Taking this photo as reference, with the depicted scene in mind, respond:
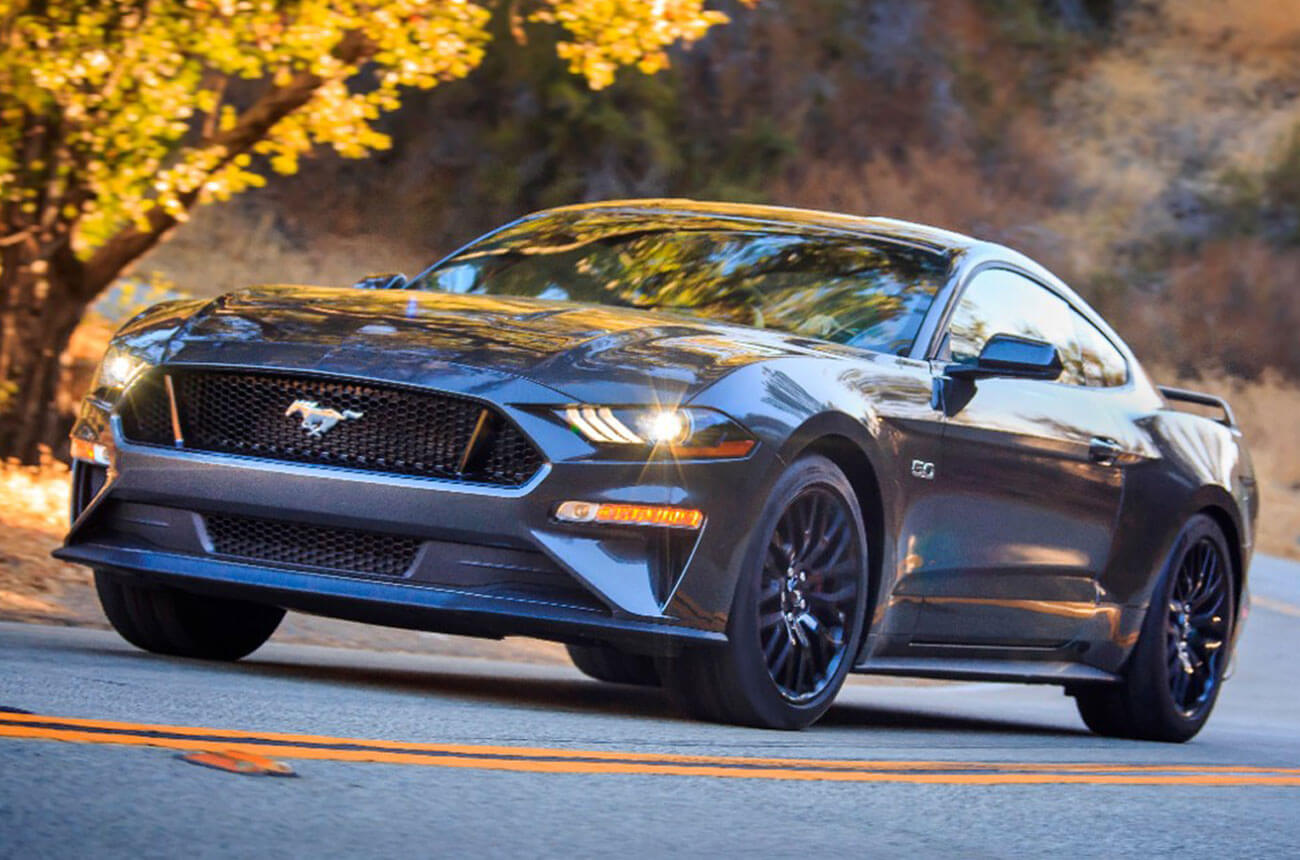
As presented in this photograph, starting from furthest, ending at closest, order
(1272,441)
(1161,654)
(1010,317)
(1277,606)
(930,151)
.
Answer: (930,151) → (1272,441) → (1277,606) → (1161,654) → (1010,317)

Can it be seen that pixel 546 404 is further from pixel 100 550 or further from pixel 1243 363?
pixel 1243 363

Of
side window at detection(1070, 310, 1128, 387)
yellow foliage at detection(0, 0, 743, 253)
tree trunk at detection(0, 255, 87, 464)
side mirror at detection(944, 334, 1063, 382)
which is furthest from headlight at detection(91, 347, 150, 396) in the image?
tree trunk at detection(0, 255, 87, 464)

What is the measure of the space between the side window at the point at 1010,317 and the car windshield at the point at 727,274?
0.17 meters

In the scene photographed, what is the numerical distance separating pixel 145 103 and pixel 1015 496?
668cm

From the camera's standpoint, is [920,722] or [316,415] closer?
[316,415]

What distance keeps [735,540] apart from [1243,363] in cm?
2931

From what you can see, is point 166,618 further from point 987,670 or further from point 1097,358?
point 1097,358

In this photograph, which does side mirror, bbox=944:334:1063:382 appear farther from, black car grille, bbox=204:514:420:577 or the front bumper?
black car grille, bbox=204:514:420:577

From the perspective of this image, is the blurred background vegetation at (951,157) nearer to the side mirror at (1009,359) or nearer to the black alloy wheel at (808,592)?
the side mirror at (1009,359)

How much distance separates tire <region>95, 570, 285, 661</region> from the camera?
7000 mm

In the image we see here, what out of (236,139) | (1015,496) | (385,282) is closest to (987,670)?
(1015,496)

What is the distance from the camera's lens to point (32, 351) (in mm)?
13773

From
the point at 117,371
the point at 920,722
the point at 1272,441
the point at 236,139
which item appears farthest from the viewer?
the point at 1272,441

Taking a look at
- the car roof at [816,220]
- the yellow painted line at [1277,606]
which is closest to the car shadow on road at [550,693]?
the car roof at [816,220]
